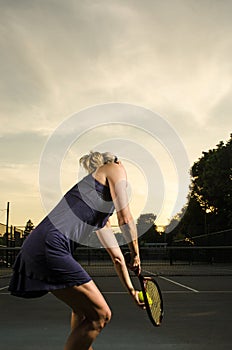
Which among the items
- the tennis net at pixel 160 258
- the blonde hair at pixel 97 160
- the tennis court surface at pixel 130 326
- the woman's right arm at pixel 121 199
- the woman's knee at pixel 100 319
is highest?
the tennis net at pixel 160 258

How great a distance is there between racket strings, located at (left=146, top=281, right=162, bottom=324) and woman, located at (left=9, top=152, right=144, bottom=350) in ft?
2.11

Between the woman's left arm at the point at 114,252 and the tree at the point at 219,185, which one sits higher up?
the tree at the point at 219,185

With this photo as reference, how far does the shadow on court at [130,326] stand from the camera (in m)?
5.75

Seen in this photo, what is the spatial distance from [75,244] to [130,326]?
3658 millimetres

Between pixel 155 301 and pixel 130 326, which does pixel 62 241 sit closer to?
pixel 155 301

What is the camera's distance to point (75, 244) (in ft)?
12.1

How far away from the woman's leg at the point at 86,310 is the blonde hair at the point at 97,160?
2.37 feet

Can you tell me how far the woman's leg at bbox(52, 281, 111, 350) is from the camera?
3559 millimetres

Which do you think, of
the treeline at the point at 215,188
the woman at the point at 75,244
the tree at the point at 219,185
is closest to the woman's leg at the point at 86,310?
the woman at the point at 75,244

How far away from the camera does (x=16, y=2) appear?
1288 cm

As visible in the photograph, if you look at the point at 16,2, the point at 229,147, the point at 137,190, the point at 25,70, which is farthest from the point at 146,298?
the point at 229,147

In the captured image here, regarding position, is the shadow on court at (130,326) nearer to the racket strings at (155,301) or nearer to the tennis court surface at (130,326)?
the tennis court surface at (130,326)

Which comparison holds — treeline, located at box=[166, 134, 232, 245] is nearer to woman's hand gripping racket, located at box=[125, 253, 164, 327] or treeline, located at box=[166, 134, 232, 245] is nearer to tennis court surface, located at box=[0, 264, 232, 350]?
tennis court surface, located at box=[0, 264, 232, 350]

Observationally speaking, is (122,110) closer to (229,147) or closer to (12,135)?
(12,135)
